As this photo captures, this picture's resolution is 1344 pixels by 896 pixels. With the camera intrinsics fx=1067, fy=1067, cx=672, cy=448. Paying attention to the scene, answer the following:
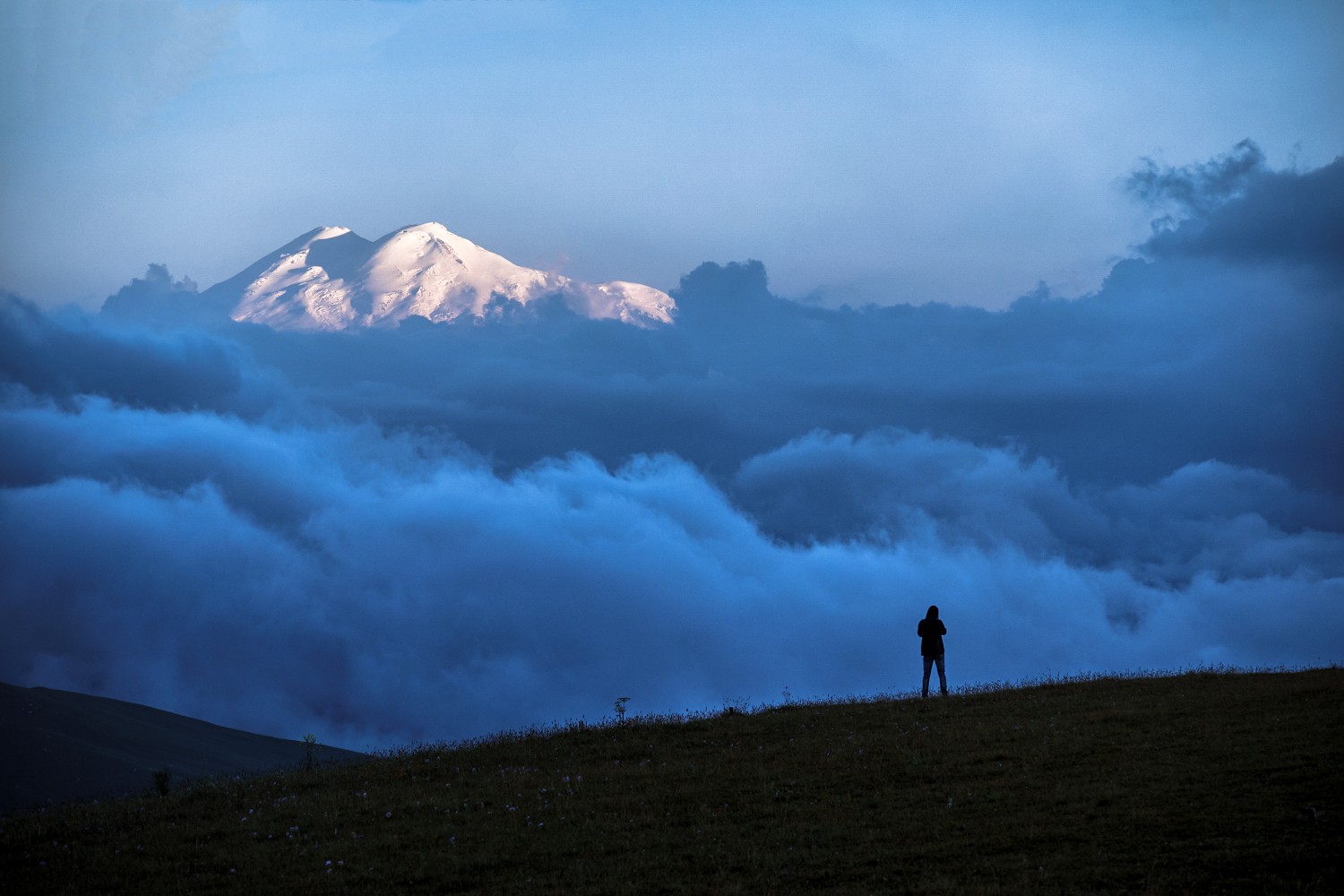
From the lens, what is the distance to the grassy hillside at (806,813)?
15289 millimetres

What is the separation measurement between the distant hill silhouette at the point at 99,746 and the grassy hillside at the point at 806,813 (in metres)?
23.1

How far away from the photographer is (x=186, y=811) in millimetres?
23031

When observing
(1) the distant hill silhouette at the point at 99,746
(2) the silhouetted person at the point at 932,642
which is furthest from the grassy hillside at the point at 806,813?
(1) the distant hill silhouette at the point at 99,746

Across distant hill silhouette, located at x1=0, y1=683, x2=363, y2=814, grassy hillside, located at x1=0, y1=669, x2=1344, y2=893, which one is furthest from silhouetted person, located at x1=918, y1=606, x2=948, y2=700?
distant hill silhouette, located at x1=0, y1=683, x2=363, y2=814

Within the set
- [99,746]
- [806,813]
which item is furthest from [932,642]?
[99,746]

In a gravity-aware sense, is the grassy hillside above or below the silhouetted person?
below

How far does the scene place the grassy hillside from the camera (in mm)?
15289

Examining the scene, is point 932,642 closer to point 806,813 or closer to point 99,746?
point 806,813

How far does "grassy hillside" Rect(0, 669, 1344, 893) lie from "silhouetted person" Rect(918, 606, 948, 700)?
2612mm

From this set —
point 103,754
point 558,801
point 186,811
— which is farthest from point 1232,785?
point 103,754

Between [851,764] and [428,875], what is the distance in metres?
8.87

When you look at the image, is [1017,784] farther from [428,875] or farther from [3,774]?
[3,774]

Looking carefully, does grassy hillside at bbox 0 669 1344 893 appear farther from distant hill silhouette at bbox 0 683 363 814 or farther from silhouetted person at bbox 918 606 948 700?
distant hill silhouette at bbox 0 683 363 814

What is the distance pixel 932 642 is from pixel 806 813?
1213 cm
